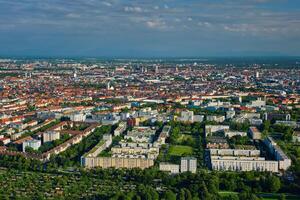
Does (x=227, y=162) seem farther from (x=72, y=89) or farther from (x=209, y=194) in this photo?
(x=72, y=89)

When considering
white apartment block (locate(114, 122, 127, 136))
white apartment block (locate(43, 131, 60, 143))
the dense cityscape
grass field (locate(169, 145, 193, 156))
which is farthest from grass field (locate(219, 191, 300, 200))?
white apartment block (locate(43, 131, 60, 143))

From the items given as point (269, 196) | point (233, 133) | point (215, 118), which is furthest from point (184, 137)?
point (269, 196)

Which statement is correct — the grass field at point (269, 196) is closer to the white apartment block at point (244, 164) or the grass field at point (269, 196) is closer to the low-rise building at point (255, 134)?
the white apartment block at point (244, 164)

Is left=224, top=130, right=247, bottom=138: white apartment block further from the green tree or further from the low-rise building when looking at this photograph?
the green tree

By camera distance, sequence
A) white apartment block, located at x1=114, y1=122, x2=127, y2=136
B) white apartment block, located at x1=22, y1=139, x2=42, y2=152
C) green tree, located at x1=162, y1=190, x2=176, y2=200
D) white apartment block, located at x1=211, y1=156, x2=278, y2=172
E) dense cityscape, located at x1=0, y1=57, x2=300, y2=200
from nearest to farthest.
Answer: green tree, located at x1=162, y1=190, x2=176, y2=200 → dense cityscape, located at x1=0, y1=57, x2=300, y2=200 → white apartment block, located at x1=211, y1=156, x2=278, y2=172 → white apartment block, located at x1=22, y1=139, x2=42, y2=152 → white apartment block, located at x1=114, y1=122, x2=127, y2=136

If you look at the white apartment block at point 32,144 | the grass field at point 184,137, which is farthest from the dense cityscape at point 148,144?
the grass field at point 184,137

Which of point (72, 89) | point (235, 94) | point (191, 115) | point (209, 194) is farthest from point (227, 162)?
point (72, 89)

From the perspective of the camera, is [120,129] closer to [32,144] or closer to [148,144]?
[148,144]
